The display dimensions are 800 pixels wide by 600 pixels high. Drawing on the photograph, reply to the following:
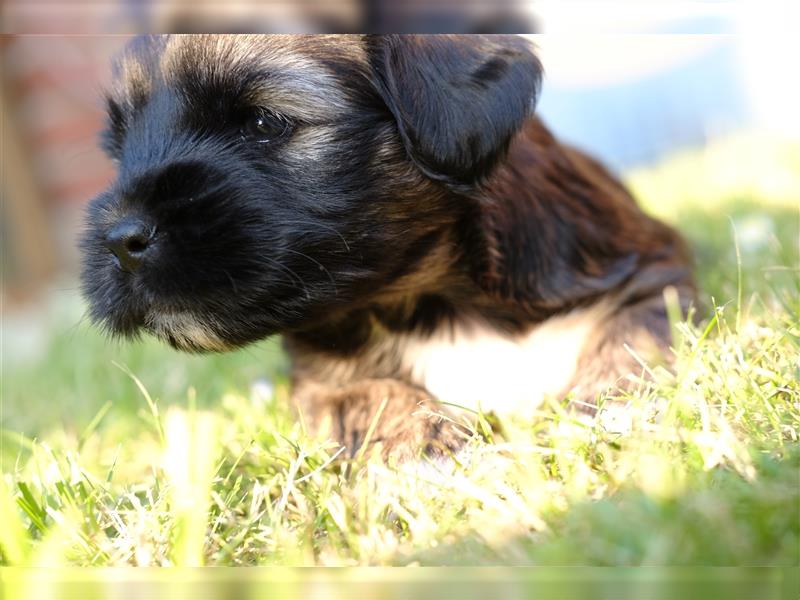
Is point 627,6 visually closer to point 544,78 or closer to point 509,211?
point 544,78

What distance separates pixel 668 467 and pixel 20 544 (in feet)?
3.18

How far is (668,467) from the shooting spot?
1126 mm

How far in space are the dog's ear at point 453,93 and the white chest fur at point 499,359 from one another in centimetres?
47

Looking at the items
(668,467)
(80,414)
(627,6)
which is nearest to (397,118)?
(627,6)

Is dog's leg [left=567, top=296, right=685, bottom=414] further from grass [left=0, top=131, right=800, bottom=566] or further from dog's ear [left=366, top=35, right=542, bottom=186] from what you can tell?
dog's ear [left=366, top=35, right=542, bottom=186]

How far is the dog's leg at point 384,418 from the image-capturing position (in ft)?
5.14

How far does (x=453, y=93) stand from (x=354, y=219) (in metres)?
0.30

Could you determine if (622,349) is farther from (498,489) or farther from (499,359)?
(498,489)

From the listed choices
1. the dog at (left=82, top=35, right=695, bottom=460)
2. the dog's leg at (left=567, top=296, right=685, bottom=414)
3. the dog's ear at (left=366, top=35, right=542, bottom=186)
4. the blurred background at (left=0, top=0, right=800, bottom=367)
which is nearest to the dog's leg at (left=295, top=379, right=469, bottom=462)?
the dog at (left=82, top=35, right=695, bottom=460)

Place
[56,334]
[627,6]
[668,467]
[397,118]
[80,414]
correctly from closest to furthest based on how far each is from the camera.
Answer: [668,467] < [627,6] < [397,118] < [80,414] < [56,334]

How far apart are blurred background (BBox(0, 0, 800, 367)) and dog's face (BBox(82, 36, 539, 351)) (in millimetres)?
65

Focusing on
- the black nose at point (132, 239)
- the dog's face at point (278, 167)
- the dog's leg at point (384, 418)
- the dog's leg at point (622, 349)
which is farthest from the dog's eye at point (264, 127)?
the dog's leg at point (622, 349)

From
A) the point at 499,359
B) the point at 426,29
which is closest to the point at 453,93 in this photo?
the point at 426,29

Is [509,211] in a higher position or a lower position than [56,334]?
higher
